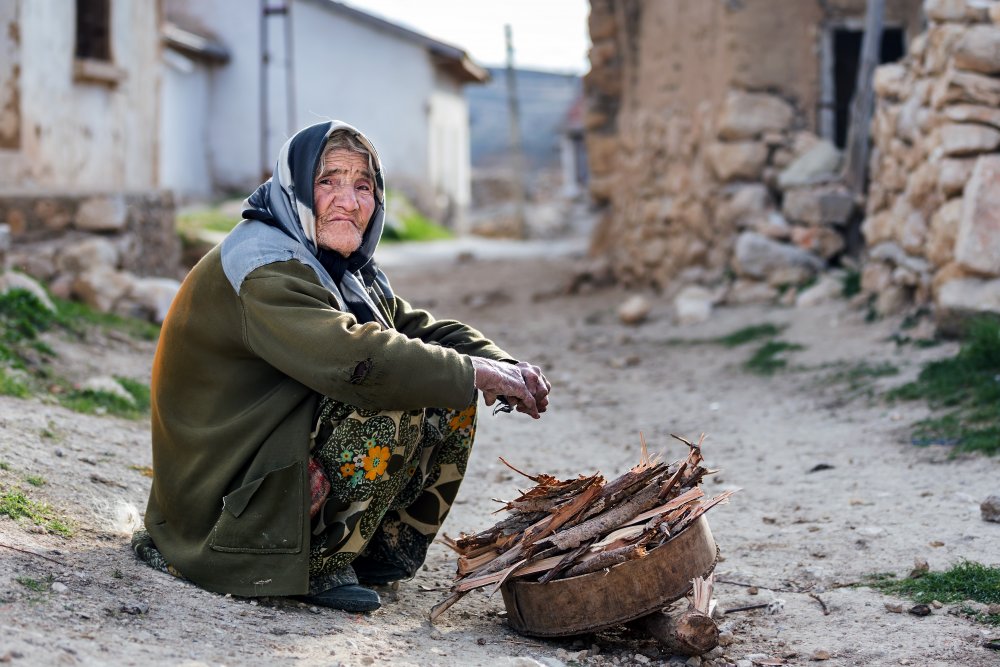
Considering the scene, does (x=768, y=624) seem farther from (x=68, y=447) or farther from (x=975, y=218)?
(x=975, y=218)

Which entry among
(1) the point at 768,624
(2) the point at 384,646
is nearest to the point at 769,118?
(1) the point at 768,624

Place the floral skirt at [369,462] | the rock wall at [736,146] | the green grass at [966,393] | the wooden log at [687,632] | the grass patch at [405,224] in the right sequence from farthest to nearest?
1. the grass patch at [405,224]
2. the rock wall at [736,146]
3. the green grass at [966,393]
4. the floral skirt at [369,462]
5. the wooden log at [687,632]

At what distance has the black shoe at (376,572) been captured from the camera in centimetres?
317

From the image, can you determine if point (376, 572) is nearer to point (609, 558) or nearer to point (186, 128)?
point (609, 558)

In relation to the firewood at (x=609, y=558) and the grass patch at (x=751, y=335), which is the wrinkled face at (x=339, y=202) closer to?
the firewood at (x=609, y=558)

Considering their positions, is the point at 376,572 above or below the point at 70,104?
below

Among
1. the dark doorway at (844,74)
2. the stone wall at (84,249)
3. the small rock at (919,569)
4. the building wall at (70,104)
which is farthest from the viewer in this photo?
the dark doorway at (844,74)

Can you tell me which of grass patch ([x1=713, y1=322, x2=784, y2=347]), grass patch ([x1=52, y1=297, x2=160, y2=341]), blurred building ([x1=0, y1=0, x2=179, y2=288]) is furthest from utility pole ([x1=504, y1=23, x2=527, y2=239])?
grass patch ([x1=52, y1=297, x2=160, y2=341])

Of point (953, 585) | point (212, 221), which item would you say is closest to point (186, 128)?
point (212, 221)

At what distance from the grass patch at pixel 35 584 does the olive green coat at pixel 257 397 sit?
348 millimetres

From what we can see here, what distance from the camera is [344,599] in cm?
287

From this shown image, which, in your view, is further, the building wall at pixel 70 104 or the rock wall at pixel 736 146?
the rock wall at pixel 736 146

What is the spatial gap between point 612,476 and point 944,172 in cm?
282

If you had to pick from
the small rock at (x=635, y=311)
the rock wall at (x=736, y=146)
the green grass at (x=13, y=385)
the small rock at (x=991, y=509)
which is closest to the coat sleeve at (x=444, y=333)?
the small rock at (x=991, y=509)
